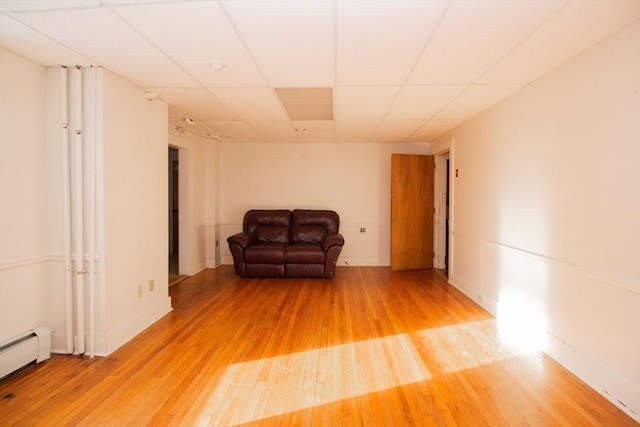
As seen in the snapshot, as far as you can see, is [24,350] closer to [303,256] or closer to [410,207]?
[303,256]

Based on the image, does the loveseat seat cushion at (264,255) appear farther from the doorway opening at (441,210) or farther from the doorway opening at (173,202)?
the doorway opening at (441,210)

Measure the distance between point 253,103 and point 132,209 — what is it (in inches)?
65.8

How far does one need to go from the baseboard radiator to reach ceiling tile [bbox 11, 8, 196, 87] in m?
2.18

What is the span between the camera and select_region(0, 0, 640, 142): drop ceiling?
1.70m

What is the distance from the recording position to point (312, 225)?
5453mm

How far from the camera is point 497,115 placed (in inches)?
130

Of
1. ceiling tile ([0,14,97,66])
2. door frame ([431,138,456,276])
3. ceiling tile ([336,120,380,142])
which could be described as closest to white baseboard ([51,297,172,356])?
ceiling tile ([0,14,97,66])

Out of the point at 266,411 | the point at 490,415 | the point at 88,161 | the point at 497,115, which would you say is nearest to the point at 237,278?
the point at 88,161

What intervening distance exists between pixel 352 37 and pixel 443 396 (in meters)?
2.43

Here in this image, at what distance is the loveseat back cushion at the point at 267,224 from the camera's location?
527cm

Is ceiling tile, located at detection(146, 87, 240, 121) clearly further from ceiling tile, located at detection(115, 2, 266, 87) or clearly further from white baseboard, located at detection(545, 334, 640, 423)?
white baseboard, located at detection(545, 334, 640, 423)

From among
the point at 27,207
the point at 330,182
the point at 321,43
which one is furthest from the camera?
the point at 330,182

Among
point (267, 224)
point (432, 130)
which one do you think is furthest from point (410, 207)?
point (267, 224)

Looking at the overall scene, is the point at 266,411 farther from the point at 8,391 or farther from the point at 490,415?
the point at 8,391
